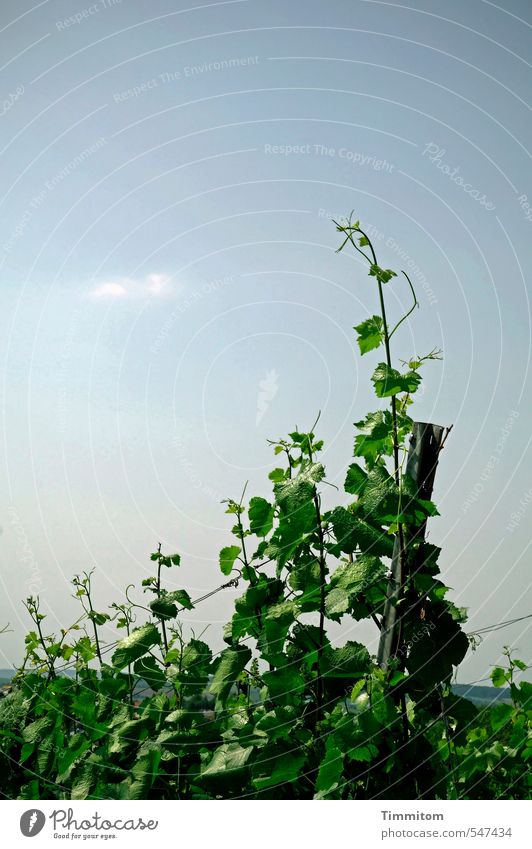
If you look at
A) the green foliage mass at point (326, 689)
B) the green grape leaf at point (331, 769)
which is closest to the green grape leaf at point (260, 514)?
the green foliage mass at point (326, 689)

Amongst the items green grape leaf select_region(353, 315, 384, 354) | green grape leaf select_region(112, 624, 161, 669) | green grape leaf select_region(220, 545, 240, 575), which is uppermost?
green grape leaf select_region(353, 315, 384, 354)

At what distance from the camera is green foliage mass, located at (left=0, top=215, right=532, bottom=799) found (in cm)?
192

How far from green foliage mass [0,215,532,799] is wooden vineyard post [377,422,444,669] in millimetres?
17

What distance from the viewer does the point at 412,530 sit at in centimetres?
201

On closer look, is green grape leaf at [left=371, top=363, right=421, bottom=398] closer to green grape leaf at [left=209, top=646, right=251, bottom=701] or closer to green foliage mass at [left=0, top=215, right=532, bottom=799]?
green foliage mass at [left=0, top=215, right=532, bottom=799]

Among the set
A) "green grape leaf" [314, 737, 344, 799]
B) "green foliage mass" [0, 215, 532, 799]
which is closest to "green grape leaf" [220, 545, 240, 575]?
"green foliage mass" [0, 215, 532, 799]

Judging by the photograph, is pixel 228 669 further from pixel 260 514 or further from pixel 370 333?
pixel 370 333

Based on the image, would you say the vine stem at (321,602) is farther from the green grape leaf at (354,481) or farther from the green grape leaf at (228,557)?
the green grape leaf at (228,557)

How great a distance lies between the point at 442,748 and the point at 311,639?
43 cm

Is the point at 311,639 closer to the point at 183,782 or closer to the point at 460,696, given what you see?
the point at 460,696

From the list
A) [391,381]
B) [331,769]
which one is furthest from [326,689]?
[391,381]

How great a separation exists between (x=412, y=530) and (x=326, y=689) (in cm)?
49
